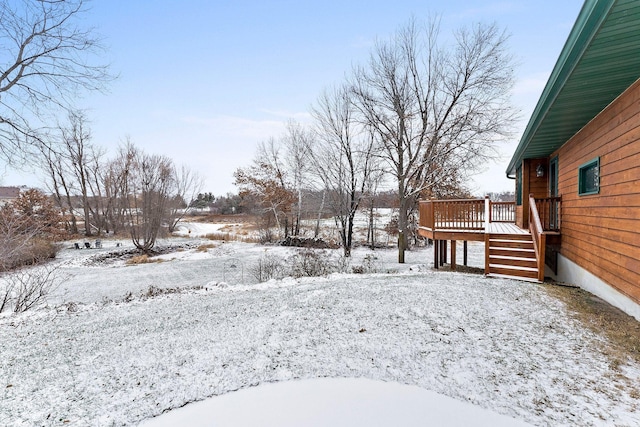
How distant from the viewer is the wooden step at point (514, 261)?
19.7 feet

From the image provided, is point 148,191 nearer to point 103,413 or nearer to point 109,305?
point 109,305

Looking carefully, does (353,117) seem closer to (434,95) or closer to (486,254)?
(434,95)

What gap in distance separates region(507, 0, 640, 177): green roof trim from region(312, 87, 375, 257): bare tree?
909 centimetres

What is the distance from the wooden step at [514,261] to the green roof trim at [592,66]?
256cm

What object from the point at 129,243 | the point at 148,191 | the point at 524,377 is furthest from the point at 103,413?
the point at 129,243

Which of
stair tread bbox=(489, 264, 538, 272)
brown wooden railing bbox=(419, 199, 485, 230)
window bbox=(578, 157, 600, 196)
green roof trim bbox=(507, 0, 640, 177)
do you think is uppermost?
green roof trim bbox=(507, 0, 640, 177)

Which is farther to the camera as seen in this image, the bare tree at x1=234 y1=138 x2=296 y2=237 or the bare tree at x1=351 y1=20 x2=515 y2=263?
the bare tree at x1=234 y1=138 x2=296 y2=237

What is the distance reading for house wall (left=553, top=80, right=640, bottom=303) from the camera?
11.9 feet

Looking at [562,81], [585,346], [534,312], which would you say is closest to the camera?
[585,346]

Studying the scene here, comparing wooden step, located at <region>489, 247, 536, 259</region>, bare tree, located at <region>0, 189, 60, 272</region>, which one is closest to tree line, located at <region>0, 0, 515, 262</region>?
bare tree, located at <region>0, 189, 60, 272</region>

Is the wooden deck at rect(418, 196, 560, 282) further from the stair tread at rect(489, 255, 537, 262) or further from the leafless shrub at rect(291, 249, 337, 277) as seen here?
the leafless shrub at rect(291, 249, 337, 277)

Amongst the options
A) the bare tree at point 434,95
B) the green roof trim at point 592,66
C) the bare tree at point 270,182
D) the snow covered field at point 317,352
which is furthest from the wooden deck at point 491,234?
the bare tree at point 270,182

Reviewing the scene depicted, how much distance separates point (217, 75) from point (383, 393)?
11623mm

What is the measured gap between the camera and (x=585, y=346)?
303 cm
